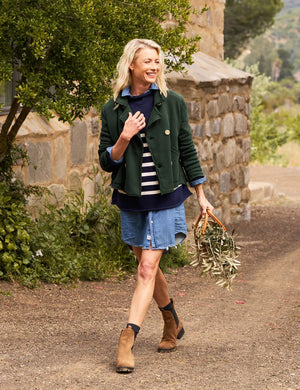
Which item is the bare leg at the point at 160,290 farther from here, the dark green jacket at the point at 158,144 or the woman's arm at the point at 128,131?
the woman's arm at the point at 128,131

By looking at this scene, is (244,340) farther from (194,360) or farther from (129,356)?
(129,356)


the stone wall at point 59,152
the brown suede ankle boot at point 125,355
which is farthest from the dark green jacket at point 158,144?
the stone wall at point 59,152

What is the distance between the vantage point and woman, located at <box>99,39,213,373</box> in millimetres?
3678

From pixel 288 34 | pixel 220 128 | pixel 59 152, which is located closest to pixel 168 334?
pixel 59 152

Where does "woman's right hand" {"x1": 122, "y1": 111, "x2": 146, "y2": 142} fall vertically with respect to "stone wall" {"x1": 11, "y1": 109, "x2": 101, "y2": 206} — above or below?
above

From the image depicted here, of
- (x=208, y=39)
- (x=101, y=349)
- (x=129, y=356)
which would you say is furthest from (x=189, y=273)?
(x=208, y=39)

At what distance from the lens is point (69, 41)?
4.68 metres

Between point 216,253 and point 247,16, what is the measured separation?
24.0 meters

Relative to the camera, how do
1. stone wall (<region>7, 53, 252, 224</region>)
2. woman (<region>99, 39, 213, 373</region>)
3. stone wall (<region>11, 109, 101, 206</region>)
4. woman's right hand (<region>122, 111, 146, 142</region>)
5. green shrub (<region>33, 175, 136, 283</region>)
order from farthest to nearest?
1. stone wall (<region>7, 53, 252, 224</region>)
2. stone wall (<region>11, 109, 101, 206</region>)
3. green shrub (<region>33, 175, 136, 283</region>)
4. woman (<region>99, 39, 213, 373</region>)
5. woman's right hand (<region>122, 111, 146, 142</region>)

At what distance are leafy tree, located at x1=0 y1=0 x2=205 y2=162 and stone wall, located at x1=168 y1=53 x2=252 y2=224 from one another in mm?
2730

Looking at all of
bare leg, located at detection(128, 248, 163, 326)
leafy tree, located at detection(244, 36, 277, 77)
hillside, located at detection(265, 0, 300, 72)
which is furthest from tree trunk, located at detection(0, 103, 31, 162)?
hillside, located at detection(265, 0, 300, 72)

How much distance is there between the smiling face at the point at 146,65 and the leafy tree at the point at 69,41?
0.94 m

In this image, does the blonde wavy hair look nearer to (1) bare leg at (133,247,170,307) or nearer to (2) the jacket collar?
(2) the jacket collar

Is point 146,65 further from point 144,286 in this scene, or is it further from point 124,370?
Answer: point 124,370
